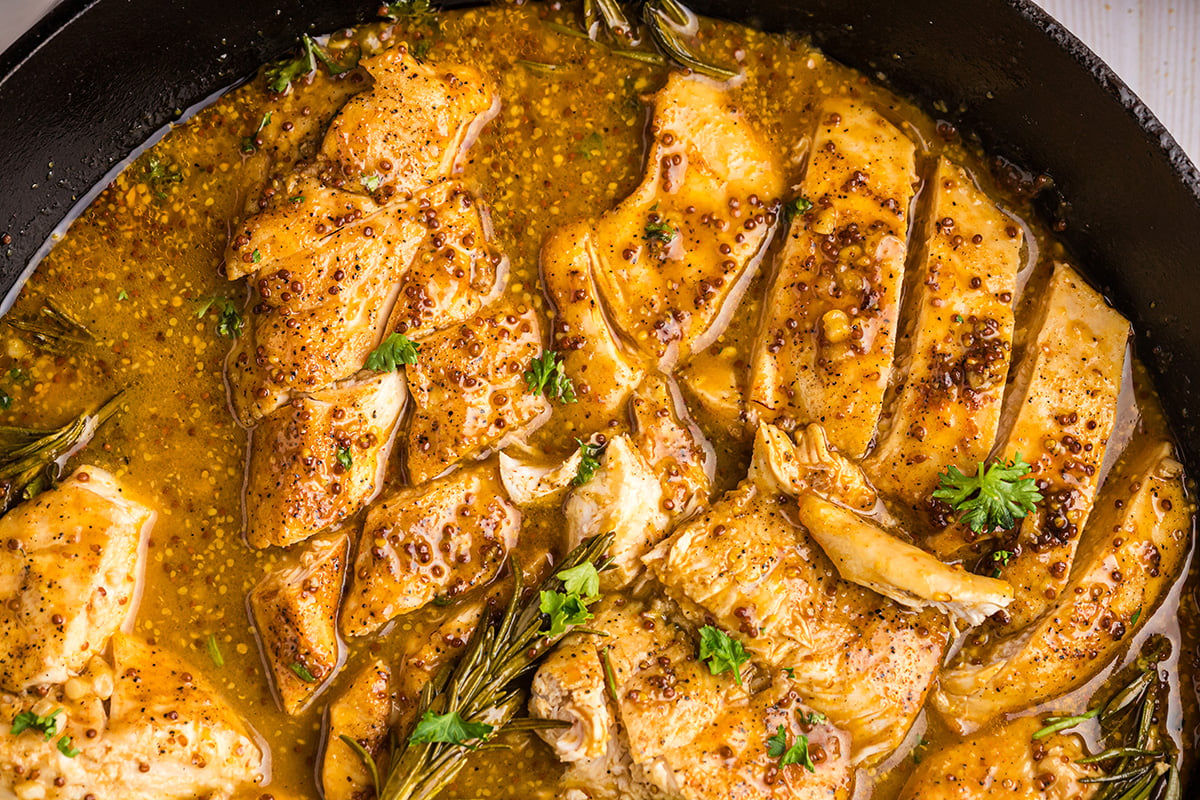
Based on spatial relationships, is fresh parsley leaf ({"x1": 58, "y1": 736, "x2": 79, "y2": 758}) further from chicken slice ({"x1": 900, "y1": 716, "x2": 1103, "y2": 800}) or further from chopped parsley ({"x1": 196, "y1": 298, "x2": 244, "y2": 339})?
chicken slice ({"x1": 900, "y1": 716, "x2": 1103, "y2": 800})

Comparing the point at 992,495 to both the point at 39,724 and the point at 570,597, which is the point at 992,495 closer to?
the point at 570,597

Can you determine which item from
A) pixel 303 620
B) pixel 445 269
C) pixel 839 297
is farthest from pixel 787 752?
pixel 445 269

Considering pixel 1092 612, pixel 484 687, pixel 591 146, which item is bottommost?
pixel 1092 612

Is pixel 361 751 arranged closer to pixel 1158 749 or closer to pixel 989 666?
pixel 989 666

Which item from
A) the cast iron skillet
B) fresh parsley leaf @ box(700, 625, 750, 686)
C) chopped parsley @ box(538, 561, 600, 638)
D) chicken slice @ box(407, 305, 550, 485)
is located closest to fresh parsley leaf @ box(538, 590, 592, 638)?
chopped parsley @ box(538, 561, 600, 638)

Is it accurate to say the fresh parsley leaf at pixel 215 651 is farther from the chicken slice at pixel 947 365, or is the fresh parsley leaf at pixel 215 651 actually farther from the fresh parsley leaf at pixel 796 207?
the fresh parsley leaf at pixel 796 207

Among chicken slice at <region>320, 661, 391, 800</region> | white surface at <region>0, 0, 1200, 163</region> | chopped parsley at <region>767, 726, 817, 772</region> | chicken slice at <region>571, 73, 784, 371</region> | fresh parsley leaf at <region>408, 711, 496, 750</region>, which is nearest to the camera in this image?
fresh parsley leaf at <region>408, 711, 496, 750</region>

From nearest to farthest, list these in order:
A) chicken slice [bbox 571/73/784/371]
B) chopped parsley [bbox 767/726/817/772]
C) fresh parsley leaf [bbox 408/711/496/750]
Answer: fresh parsley leaf [bbox 408/711/496/750] < chopped parsley [bbox 767/726/817/772] < chicken slice [bbox 571/73/784/371]
